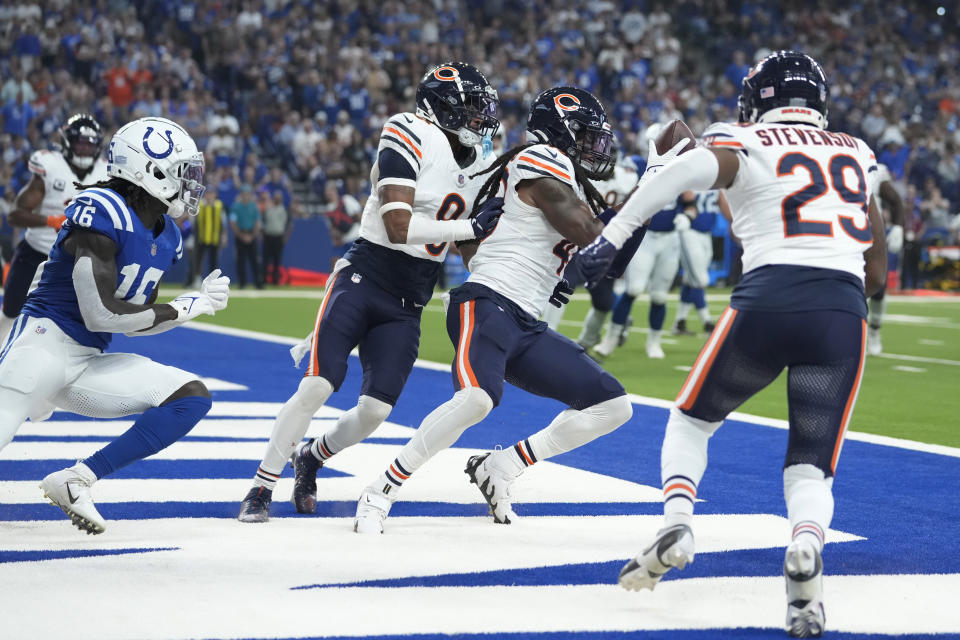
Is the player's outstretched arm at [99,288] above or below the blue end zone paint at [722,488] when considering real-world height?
above

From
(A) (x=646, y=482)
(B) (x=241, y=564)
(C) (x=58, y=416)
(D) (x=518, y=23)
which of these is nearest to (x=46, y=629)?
(B) (x=241, y=564)

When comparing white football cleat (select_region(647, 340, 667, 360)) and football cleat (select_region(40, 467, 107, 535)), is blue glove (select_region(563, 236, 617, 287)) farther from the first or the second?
white football cleat (select_region(647, 340, 667, 360))

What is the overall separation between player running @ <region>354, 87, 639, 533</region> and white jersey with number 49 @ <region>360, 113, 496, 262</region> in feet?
0.39

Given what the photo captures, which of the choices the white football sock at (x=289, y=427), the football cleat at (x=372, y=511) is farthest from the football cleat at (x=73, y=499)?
the football cleat at (x=372, y=511)

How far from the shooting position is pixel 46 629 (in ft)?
11.4

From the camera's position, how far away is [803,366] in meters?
3.89

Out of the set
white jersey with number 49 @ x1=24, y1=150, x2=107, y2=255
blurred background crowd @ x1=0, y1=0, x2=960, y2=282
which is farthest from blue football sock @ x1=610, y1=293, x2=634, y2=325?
blurred background crowd @ x1=0, y1=0, x2=960, y2=282

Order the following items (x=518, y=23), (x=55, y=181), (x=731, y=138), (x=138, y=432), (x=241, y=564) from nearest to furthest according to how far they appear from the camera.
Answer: (x=731, y=138) < (x=241, y=564) < (x=138, y=432) < (x=55, y=181) < (x=518, y=23)

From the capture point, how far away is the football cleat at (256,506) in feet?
16.6

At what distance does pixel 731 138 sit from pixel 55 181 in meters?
6.76

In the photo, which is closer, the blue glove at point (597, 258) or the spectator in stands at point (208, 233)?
the blue glove at point (597, 258)

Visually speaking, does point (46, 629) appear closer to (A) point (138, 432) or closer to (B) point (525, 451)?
(A) point (138, 432)

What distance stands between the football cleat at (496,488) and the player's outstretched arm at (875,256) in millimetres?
1658

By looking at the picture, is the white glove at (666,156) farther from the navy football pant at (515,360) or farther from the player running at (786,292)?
the navy football pant at (515,360)
